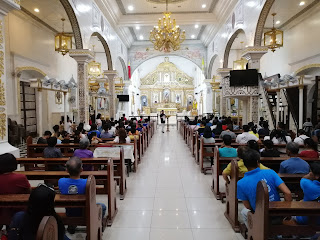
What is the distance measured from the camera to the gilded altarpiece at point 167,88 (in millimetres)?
30188

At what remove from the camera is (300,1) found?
11422 millimetres

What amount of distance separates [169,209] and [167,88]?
26527 millimetres

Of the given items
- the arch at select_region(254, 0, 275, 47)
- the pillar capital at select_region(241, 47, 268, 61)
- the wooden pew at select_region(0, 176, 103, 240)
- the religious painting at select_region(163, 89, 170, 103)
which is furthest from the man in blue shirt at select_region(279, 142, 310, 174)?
the religious painting at select_region(163, 89, 170, 103)

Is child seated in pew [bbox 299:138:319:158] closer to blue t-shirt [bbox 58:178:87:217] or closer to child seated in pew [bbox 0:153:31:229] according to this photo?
blue t-shirt [bbox 58:178:87:217]

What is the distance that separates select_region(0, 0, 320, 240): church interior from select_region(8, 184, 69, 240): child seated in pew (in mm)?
20

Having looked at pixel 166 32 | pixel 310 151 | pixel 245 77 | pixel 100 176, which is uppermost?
pixel 166 32

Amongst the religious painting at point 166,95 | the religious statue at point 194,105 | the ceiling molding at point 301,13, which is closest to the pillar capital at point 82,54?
the ceiling molding at point 301,13

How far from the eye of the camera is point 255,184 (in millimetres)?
2666

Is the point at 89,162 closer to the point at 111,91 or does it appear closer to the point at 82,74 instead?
the point at 82,74

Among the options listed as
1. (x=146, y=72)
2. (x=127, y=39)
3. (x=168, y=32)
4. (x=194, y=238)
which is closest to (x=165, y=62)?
(x=146, y=72)

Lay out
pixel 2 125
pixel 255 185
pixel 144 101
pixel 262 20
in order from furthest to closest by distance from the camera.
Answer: pixel 144 101
pixel 262 20
pixel 2 125
pixel 255 185

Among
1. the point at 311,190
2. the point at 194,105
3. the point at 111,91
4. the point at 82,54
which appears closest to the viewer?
the point at 311,190

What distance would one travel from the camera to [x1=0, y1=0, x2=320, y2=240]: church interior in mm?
2805

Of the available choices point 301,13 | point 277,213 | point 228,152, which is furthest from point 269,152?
point 301,13
